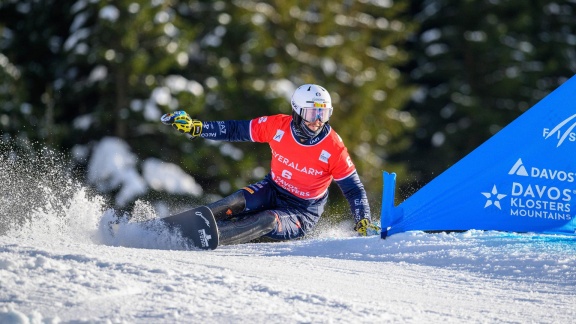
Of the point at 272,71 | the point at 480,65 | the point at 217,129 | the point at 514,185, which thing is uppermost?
the point at 480,65

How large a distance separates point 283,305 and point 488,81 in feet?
94.9

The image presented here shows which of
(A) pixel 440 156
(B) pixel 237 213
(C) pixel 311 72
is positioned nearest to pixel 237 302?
(B) pixel 237 213

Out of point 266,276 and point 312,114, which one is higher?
point 312,114

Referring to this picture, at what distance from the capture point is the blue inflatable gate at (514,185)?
8.57 meters

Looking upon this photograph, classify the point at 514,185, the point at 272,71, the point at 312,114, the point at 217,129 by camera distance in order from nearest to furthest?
1. the point at 514,185
2. the point at 312,114
3. the point at 217,129
4. the point at 272,71

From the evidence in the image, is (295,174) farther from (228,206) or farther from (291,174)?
(228,206)

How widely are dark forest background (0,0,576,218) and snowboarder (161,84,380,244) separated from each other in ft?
37.5

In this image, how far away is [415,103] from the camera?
34.8m

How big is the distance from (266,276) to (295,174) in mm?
2660

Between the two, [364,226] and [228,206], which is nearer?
[364,226]

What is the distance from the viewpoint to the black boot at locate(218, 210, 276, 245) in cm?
907

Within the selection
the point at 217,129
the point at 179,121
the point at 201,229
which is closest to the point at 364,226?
the point at 201,229

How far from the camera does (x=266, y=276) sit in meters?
7.02

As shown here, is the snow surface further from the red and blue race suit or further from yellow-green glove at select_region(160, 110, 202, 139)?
yellow-green glove at select_region(160, 110, 202, 139)
